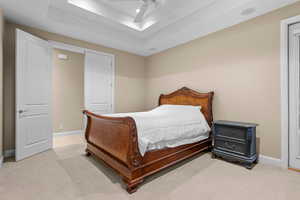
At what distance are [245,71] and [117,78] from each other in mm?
3295

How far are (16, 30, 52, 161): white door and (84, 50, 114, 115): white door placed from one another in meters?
0.92

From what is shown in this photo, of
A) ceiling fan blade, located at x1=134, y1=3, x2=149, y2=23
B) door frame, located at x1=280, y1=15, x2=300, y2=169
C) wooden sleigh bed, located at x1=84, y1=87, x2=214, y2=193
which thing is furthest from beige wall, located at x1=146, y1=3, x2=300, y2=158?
ceiling fan blade, located at x1=134, y1=3, x2=149, y2=23

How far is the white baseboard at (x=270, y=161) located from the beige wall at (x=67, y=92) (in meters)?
4.95

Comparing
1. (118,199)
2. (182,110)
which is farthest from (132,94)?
(118,199)

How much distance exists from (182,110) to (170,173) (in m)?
1.30

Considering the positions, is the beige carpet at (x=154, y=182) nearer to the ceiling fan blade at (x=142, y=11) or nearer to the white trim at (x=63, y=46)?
the white trim at (x=63, y=46)

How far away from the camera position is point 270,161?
Answer: 93.0 inches

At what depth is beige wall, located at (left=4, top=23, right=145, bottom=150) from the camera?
2.71 meters

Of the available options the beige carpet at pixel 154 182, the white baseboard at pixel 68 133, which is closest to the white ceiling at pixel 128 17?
the beige carpet at pixel 154 182

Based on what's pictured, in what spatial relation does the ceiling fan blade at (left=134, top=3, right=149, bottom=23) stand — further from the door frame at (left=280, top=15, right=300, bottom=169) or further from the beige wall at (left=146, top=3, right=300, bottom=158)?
the door frame at (left=280, top=15, right=300, bottom=169)

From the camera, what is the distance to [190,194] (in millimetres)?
1634

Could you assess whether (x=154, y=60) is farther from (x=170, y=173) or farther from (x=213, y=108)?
(x=170, y=173)

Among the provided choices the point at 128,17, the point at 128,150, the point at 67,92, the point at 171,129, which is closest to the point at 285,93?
the point at 171,129

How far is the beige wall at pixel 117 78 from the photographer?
107 inches
